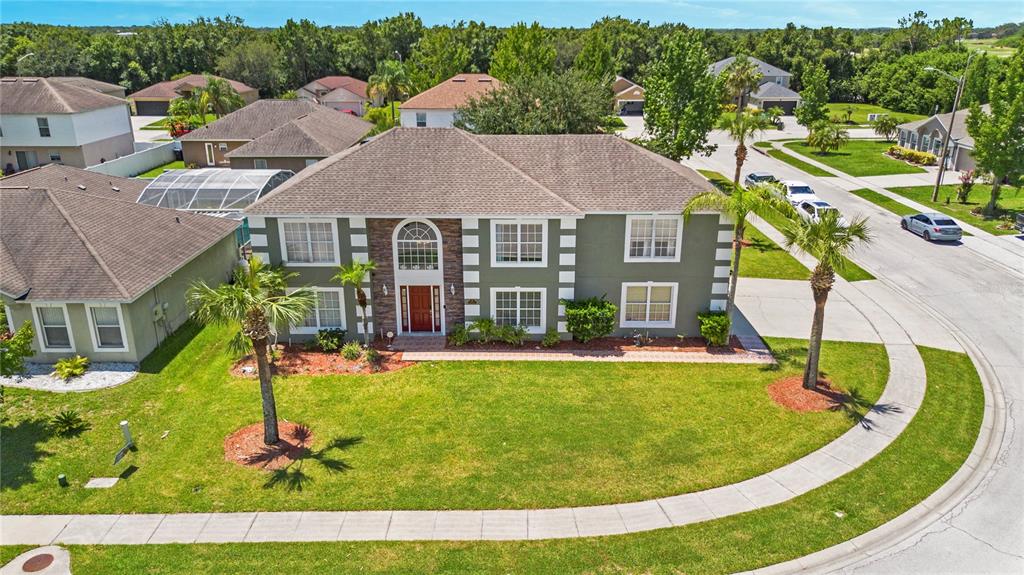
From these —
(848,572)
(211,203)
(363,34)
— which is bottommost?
(848,572)

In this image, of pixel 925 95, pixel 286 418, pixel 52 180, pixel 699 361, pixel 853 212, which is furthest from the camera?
pixel 925 95

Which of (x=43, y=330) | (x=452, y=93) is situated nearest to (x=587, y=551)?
(x=43, y=330)

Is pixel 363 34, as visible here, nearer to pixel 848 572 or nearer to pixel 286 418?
pixel 286 418

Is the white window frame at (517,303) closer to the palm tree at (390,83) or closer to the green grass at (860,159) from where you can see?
the green grass at (860,159)

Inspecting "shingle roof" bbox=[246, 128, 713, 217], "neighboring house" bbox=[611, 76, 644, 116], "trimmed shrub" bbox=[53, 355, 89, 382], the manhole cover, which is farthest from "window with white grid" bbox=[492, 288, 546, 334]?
"neighboring house" bbox=[611, 76, 644, 116]

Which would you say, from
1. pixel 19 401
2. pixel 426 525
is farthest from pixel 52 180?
pixel 426 525

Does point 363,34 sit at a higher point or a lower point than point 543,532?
higher
